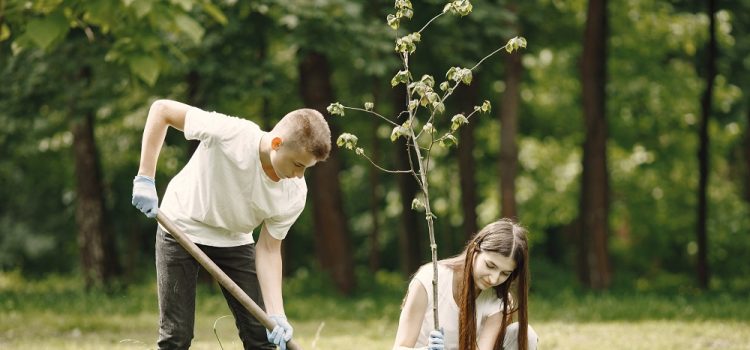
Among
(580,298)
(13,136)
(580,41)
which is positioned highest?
(580,41)

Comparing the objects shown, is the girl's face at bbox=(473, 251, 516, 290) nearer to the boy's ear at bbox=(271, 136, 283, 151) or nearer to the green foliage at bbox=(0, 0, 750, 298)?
the green foliage at bbox=(0, 0, 750, 298)

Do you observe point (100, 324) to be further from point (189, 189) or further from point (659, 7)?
point (659, 7)

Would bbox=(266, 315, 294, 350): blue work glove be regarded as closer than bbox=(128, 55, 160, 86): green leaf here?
Yes

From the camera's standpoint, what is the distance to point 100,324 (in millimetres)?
9219

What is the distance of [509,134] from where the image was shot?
1369 cm

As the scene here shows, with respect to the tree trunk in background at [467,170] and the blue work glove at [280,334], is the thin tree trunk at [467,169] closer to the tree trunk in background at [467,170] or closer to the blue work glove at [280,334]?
the tree trunk in background at [467,170]

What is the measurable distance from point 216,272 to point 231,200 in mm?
368

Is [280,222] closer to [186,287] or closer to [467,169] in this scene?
[186,287]

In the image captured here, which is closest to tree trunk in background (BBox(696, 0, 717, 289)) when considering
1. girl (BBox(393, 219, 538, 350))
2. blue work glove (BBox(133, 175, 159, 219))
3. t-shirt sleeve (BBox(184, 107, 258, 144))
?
girl (BBox(393, 219, 538, 350))

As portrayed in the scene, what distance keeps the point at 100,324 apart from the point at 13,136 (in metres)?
6.71

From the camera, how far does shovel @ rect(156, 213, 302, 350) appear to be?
441 cm

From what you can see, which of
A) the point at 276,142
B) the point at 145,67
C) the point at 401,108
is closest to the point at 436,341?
the point at 276,142

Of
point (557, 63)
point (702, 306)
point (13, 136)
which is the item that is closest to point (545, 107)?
point (557, 63)

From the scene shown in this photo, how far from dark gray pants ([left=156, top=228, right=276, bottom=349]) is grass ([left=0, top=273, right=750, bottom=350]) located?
1.80m
